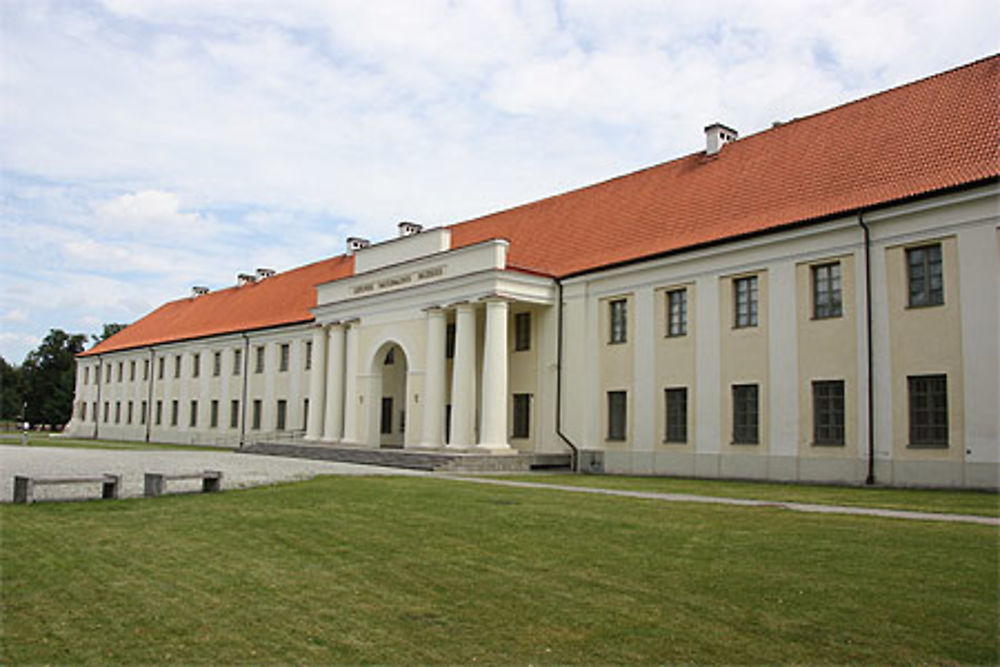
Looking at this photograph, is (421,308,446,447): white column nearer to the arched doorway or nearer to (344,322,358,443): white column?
(344,322,358,443): white column

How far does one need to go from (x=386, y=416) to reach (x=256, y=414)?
12.1 metres

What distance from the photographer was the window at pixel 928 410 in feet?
62.9

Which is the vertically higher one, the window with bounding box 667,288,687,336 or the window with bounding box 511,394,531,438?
the window with bounding box 667,288,687,336

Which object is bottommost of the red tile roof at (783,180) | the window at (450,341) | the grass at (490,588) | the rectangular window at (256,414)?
the grass at (490,588)

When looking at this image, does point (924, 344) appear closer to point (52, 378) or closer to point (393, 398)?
point (393, 398)

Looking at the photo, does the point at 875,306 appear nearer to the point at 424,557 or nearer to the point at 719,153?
the point at 719,153

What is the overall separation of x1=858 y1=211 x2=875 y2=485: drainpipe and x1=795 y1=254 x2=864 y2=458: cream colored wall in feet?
1.13

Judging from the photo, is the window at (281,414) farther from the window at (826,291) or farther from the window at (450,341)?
the window at (826,291)

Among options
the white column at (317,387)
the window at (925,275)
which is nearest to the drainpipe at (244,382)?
the white column at (317,387)

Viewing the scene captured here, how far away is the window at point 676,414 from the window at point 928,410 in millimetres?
7054

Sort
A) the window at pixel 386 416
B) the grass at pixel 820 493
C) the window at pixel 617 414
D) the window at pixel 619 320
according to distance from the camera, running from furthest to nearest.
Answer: the window at pixel 386 416 → the window at pixel 619 320 → the window at pixel 617 414 → the grass at pixel 820 493

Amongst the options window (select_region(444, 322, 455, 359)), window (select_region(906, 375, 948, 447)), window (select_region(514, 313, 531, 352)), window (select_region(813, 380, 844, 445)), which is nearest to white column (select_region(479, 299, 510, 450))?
window (select_region(514, 313, 531, 352))

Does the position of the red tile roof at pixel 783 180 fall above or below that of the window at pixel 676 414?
above

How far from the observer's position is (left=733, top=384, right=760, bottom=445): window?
926 inches
